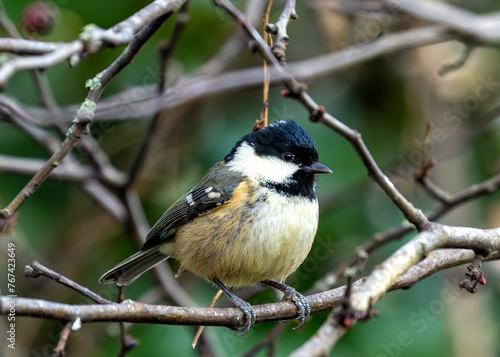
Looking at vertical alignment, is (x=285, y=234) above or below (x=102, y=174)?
below

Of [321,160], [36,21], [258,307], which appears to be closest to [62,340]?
[258,307]

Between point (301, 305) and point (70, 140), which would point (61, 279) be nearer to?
point (70, 140)

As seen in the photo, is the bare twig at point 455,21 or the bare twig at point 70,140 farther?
the bare twig at point 455,21

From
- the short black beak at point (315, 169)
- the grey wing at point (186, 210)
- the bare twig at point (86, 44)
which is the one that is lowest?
the bare twig at point (86, 44)

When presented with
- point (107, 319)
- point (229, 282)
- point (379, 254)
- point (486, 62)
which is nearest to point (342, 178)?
point (379, 254)

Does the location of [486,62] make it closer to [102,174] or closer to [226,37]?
[226,37]

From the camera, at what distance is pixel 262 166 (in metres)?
2.76

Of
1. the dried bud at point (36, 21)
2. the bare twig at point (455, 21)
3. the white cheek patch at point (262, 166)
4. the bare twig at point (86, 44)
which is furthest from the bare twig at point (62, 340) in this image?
the bare twig at point (455, 21)

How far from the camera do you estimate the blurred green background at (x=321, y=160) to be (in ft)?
11.4

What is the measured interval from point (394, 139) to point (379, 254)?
96 cm

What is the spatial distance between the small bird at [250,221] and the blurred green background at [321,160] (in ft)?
2.70

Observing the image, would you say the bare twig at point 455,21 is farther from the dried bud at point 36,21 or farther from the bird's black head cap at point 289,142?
the dried bud at point 36,21

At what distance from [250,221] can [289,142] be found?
462 millimetres

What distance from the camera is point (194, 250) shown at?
8.70 ft
